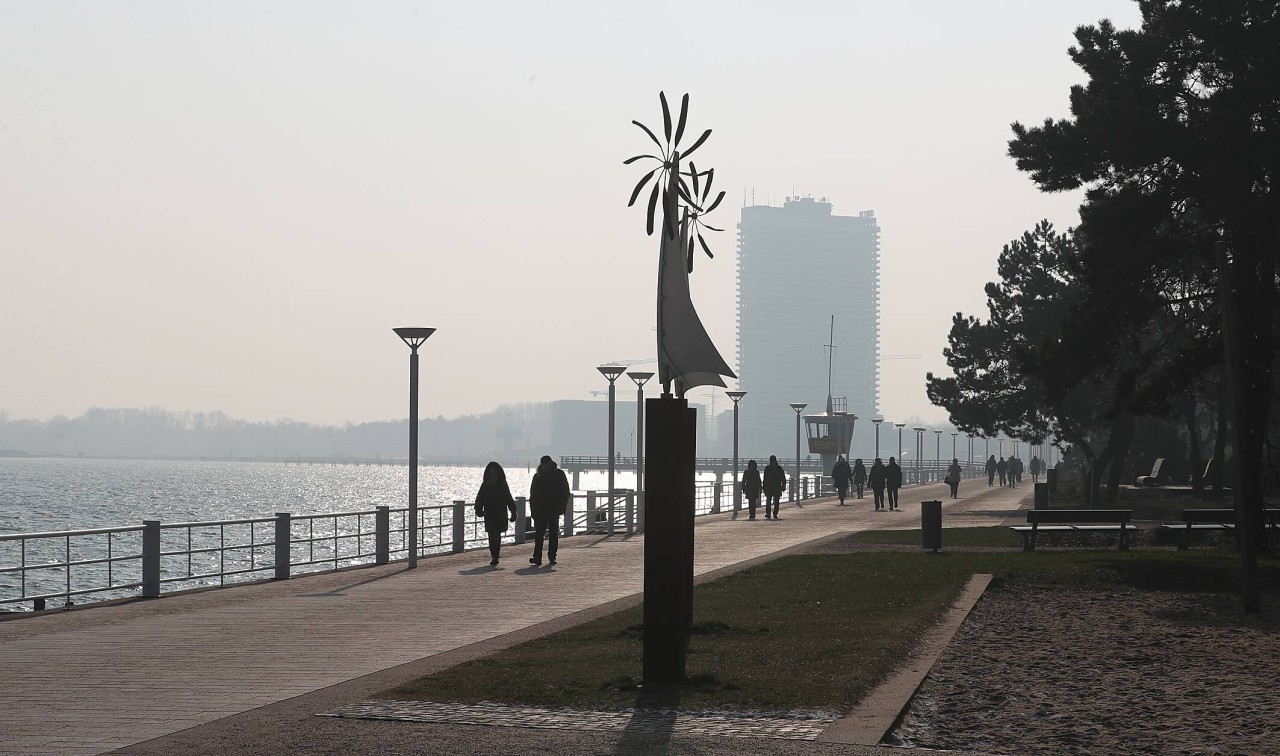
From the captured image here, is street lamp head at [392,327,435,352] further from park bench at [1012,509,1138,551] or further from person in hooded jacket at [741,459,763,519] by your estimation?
person in hooded jacket at [741,459,763,519]

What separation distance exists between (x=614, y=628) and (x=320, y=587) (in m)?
7.25

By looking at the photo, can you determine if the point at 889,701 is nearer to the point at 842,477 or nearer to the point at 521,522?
the point at 521,522

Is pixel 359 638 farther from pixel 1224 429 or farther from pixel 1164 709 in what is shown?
→ pixel 1224 429

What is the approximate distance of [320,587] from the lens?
763 inches

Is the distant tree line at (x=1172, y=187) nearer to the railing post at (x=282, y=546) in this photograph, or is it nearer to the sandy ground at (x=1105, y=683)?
the sandy ground at (x=1105, y=683)

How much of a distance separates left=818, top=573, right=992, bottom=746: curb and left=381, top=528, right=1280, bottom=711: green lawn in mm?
134

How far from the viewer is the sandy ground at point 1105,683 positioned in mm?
8305

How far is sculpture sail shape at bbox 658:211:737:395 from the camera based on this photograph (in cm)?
1127

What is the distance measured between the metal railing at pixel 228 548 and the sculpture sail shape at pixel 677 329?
8469 millimetres

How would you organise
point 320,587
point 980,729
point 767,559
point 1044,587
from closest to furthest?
point 980,729 < point 1044,587 < point 320,587 < point 767,559

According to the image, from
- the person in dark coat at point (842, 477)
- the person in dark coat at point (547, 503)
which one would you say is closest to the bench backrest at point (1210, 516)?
the person in dark coat at point (547, 503)

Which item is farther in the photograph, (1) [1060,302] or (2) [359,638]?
(1) [1060,302]

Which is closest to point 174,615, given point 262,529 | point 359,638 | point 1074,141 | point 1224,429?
point 359,638

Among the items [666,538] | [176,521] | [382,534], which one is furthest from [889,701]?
[176,521]
